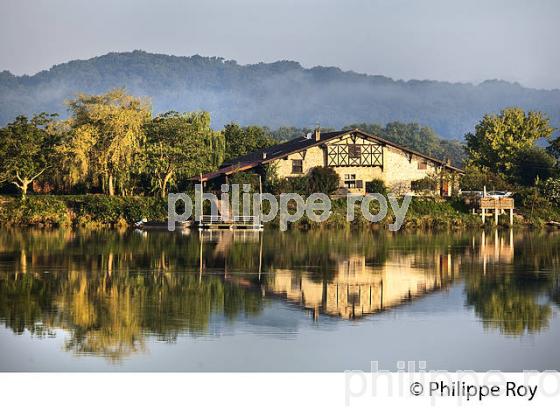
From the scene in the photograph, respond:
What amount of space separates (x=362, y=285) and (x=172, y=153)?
18.9 meters

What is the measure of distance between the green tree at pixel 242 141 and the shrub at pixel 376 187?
28.9 feet

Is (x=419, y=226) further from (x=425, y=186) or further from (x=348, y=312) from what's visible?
(x=348, y=312)

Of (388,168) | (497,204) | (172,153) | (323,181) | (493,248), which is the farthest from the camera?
(388,168)

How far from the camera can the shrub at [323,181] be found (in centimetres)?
3219

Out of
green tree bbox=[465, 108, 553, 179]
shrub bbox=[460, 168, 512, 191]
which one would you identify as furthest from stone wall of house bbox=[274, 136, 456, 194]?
green tree bbox=[465, 108, 553, 179]

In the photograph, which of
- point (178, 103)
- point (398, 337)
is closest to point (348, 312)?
point (398, 337)

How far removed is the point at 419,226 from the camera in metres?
30.4

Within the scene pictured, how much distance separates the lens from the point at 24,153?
30828 millimetres

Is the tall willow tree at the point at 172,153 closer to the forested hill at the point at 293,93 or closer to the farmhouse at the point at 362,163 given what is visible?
the farmhouse at the point at 362,163

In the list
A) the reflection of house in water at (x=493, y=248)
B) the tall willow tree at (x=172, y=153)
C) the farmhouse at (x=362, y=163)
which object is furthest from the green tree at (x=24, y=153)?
the reflection of house in water at (x=493, y=248)

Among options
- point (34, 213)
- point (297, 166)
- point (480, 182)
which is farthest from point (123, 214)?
point (480, 182)

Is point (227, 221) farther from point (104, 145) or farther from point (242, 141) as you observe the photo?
point (242, 141)

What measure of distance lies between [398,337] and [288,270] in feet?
20.1

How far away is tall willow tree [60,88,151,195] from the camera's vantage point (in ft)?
103
